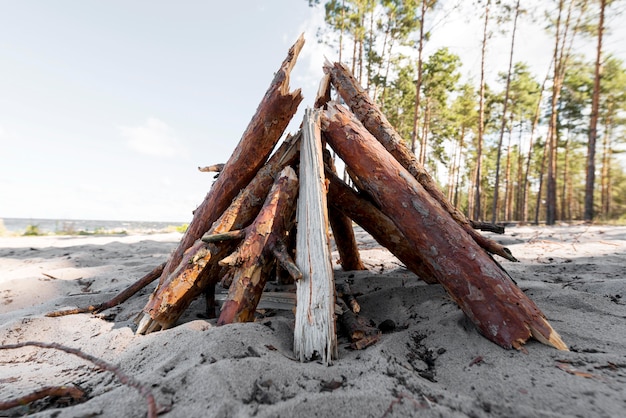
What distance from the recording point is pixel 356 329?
6.56 feet

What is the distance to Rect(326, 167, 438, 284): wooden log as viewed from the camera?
2846 millimetres

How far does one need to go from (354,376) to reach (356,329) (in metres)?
0.58

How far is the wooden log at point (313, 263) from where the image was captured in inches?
66.1

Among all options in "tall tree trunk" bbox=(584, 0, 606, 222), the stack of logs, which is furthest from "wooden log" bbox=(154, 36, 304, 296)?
"tall tree trunk" bbox=(584, 0, 606, 222)

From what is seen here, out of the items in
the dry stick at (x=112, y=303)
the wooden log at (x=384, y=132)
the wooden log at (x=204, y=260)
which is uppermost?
the wooden log at (x=384, y=132)

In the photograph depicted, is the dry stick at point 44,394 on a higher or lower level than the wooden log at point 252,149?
lower

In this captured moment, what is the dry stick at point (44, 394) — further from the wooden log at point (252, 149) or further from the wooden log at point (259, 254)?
the wooden log at point (252, 149)

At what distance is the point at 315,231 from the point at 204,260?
0.93 metres

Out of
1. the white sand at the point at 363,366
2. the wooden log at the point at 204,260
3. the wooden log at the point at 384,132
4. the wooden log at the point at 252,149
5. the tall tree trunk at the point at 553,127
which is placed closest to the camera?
the white sand at the point at 363,366

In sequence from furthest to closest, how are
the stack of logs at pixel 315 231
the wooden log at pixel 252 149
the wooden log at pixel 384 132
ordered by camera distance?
the wooden log at pixel 384 132, the wooden log at pixel 252 149, the stack of logs at pixel 315 231

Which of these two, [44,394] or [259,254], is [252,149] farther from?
[44,394]

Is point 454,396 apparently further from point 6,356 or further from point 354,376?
point 6,356

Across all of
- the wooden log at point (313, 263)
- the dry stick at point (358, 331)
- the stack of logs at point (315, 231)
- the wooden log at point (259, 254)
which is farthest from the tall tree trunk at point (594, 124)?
the wooden log at point (259, 254)

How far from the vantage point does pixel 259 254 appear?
6.88 feet
